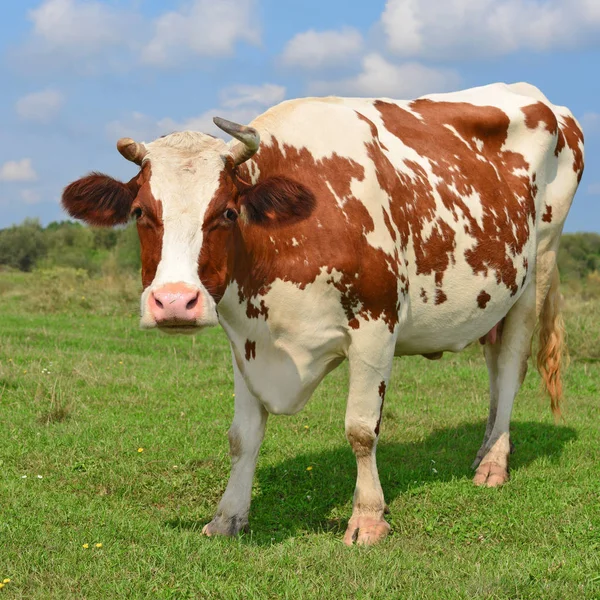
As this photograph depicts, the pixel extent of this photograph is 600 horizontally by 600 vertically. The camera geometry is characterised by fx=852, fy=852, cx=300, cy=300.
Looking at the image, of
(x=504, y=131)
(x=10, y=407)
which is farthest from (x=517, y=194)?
(x=10, y=407)

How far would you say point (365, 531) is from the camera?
224 inches

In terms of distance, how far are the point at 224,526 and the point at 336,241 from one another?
2127 mm

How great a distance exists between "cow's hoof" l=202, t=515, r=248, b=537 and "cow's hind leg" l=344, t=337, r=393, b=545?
0.78 meters

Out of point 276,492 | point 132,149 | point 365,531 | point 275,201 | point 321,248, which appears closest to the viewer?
point 132,149

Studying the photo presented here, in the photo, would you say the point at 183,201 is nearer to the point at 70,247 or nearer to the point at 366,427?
the point at 366,427

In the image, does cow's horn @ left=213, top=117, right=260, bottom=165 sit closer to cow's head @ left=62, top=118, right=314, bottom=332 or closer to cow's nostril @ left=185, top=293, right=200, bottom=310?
cow's head @ left=62, top=118, right=314, bottom=332

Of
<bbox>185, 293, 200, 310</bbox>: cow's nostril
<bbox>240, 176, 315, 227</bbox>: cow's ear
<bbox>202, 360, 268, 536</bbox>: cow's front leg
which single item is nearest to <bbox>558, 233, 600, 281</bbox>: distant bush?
<bbox>202, 360, 268, 536</bbox>: cow's front leg

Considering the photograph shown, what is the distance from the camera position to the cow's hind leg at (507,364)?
7.61 metres

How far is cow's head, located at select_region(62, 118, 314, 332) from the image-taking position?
450 cm

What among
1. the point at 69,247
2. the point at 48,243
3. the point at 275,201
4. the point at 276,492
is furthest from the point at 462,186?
the point at 48,243

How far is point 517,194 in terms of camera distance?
728 cm

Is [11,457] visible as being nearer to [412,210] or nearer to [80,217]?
[80,217]

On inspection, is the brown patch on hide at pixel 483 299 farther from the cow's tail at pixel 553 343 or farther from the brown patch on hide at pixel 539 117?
the brown patch on hide at pixel 539 117

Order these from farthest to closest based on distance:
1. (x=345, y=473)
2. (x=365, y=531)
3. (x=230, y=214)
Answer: (x=345, y=473), (x=365, y=531), (x=230, y=214)
